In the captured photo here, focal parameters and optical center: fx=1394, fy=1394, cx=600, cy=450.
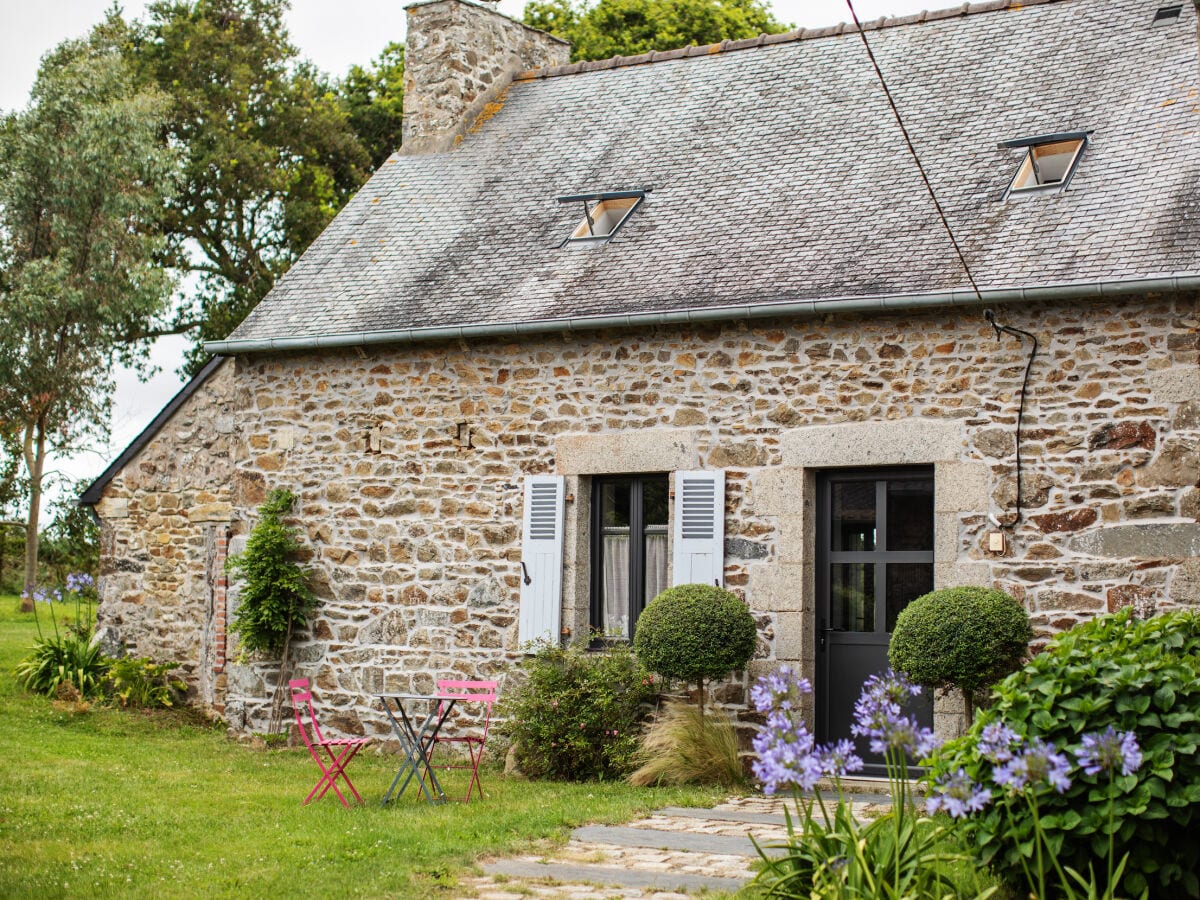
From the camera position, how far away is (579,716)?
30.6ft

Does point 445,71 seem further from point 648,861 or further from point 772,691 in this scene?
point 772,691

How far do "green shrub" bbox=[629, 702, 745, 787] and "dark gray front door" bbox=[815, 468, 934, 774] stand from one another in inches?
32.7

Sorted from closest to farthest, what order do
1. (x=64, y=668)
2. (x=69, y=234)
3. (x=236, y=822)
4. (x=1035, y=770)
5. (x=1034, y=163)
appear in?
(x=1035, y=770), (x=236, y=822), (x=1034, y=163), (x=64, y=668), (x=69, y=234)

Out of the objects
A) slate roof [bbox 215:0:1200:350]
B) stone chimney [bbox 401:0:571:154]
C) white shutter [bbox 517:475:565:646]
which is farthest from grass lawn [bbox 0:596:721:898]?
stone chimney [bbox 401:0:571:154]

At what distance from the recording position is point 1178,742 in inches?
190

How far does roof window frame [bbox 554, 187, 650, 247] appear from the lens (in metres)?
11.1

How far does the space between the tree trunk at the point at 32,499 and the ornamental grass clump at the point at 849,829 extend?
58.9ft

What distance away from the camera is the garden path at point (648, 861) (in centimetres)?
565

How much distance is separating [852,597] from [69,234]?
48.7ft

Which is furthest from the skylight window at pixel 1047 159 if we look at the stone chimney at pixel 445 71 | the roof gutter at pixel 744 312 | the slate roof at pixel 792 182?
the stone chimney at pixel 445 71

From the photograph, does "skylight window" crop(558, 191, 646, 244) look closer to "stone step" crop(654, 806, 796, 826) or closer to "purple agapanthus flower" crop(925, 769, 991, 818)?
"stone step" crop(654, 806, 796, 826)

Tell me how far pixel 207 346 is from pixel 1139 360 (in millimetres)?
6942

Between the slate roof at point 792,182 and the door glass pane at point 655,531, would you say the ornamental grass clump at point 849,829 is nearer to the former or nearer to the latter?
the slate roof at point 792,182

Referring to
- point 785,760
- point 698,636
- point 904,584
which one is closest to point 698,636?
point 698,636
